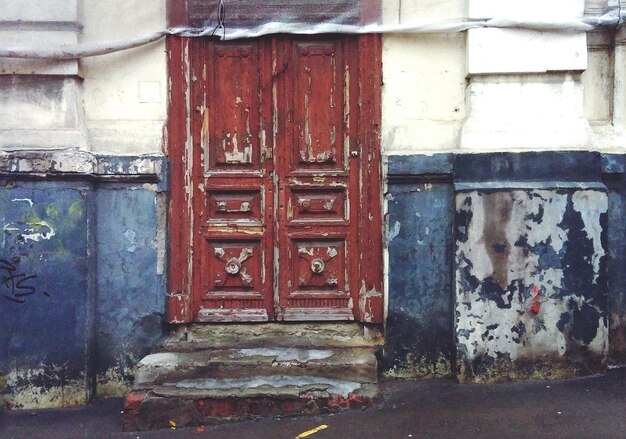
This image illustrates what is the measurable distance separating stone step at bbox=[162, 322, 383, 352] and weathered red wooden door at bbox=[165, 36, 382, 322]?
0.09 meters

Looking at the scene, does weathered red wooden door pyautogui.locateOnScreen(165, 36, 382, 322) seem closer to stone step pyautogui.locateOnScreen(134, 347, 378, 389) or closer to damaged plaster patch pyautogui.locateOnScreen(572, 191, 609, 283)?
stone step pyautogui.locateOnScreen(134, 347, 378, 389)

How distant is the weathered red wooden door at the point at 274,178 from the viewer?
5.00 m

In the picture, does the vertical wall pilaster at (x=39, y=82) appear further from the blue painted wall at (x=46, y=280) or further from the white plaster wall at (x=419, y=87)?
the white plaster wall at (x=419, y=87)

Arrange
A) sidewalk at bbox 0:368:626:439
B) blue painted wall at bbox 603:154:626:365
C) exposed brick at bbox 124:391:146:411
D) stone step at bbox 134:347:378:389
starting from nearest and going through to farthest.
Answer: sidewalk at bbox 0:368:626:439, exposed brick at bbox 124:391:146:411, stone step at bbox 134:347:378:389, blue painted wall at bbox 603:154:626:365

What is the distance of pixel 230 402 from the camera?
4.29 m

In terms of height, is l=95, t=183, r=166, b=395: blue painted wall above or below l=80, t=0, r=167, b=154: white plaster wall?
below

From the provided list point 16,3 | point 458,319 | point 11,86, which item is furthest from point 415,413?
point 16,3

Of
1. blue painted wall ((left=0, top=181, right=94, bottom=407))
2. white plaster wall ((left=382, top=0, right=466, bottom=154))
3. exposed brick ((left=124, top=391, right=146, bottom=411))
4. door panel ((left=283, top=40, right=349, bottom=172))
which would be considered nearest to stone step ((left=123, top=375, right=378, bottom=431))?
exposed brick ((left=124, top=391, right=146, bottom=411))

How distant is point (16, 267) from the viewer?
15.4 ft

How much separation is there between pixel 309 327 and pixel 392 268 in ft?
2.58

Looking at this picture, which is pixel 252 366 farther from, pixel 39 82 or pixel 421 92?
pixel 39 82

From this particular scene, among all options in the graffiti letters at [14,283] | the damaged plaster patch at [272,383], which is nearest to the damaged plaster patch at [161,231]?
the graffiti letters at [14,283]

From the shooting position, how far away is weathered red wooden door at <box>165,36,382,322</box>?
5.00 m

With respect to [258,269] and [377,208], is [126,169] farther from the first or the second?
[377,208]
